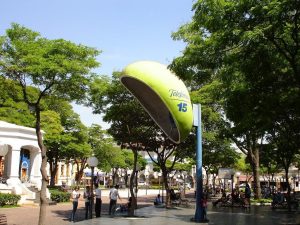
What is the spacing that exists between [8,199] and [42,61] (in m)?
16.4

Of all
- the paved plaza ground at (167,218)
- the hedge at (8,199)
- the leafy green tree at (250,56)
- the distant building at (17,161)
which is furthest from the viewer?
the distant building at (17,161)

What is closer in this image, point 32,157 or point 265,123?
point 265,123

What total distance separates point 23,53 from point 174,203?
55.0 feet

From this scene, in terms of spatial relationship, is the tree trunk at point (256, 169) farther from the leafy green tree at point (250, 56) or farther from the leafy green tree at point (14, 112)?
the leafy green tree at point (14, 112)

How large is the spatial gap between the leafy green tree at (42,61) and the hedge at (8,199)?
13899 mm

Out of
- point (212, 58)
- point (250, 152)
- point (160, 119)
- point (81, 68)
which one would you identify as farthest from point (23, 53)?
point (250, 152)

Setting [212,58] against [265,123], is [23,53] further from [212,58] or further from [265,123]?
[265,123]

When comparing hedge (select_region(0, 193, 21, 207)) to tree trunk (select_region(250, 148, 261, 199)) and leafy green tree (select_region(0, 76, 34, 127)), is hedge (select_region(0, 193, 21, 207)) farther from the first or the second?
tree trunk (select_region(250, 148, 261, 199))

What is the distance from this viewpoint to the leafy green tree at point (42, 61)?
1650 centimetres

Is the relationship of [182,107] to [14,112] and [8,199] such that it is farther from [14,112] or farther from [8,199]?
[14,112]

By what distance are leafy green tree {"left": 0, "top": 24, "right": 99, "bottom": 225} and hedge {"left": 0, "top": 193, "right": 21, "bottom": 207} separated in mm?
13899

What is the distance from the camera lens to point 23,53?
1708 centimetres

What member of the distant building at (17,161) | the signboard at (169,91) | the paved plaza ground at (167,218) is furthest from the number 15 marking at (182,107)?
the distant building at (17,161)

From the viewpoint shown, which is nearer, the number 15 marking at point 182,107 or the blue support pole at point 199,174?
the number 15 marking at point 182,107
